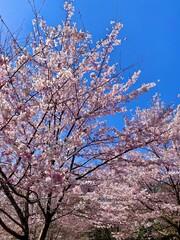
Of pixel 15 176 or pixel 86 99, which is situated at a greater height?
pixel 86 99

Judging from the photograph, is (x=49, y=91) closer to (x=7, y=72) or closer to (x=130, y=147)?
(x=7, y=72)

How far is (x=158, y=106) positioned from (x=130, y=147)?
8628mm

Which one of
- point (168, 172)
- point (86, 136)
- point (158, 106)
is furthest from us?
point (158, 106)

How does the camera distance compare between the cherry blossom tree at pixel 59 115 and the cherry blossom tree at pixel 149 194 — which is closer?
the cherry blossom tree at pixel 59 115

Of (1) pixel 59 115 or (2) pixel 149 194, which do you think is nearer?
(1) pixel 59 115

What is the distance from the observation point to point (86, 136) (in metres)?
6.09

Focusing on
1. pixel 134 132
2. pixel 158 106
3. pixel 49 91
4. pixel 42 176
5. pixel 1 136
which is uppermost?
pixel 158 106

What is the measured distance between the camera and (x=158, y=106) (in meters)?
13.8

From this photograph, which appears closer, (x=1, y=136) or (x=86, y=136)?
(x=1, y=136)

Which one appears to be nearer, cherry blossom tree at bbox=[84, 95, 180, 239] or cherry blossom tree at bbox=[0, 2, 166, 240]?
cherry blossom tree at bbox=[0, 2, 166, 240]

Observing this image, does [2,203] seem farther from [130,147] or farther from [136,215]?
[136,215]

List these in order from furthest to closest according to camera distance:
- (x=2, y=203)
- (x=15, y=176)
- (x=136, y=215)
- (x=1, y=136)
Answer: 1. (x=136, y=215)
2. (x=2, y=203)
3. (x=15, y=176)
4. (x=1, y=136)

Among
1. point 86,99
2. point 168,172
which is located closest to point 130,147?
point 86,99

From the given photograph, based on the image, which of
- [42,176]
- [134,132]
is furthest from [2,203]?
[134,132]
